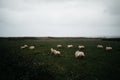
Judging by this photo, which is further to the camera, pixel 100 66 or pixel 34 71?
pixel 100 66

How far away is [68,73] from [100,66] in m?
4.16

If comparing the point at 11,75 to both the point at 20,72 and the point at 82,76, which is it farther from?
the point at 82,76

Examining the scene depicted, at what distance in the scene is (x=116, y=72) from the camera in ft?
44.3

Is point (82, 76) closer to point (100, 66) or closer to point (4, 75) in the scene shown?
point (100, 66)

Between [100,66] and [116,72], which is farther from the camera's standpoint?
[100,66]

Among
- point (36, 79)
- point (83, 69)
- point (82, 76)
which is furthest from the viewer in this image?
point (83, 69)

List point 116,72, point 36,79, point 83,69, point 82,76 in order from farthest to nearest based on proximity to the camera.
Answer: point 83,69 → point 116,72 → point 82,76 → point 36,79

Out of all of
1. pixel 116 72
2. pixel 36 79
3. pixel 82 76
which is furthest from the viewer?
pixel 116 72

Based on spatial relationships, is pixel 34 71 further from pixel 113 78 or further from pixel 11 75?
pixel 113 78

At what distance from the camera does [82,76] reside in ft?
41.3

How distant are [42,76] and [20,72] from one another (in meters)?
2.23

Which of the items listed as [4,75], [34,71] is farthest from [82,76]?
[4,75]

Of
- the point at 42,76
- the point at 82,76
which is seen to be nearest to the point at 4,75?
the point at 42,76

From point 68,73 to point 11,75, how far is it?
16.6 feet
